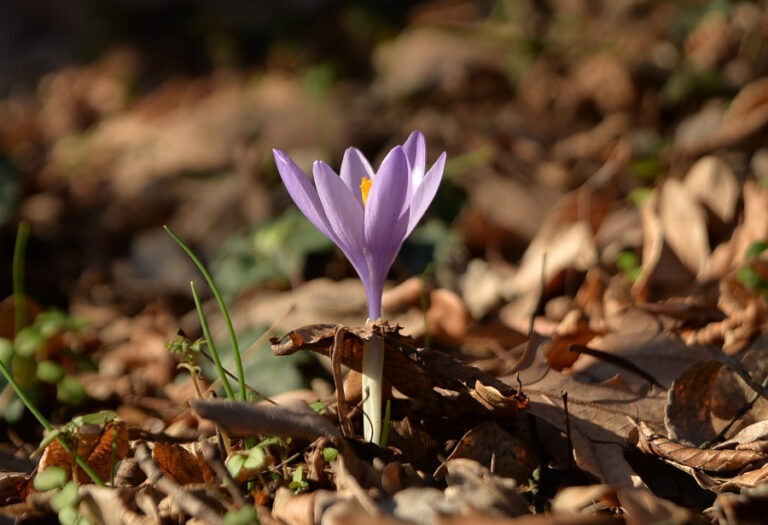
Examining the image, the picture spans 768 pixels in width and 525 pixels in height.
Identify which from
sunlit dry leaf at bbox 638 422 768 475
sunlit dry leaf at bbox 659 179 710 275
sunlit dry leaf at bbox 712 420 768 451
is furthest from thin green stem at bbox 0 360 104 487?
sunlit dry leaf at bbox 659 179 710 275

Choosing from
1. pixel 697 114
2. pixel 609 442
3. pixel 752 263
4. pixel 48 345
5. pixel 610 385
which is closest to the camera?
pixel 609 442

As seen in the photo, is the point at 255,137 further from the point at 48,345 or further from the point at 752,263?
the point at 752,263

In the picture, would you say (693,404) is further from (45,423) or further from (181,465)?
(45,423)

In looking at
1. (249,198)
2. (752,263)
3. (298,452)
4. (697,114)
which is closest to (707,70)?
(697,114)

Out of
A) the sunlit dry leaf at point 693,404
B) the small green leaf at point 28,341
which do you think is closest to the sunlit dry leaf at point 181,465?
the small green leaf at point 28,341

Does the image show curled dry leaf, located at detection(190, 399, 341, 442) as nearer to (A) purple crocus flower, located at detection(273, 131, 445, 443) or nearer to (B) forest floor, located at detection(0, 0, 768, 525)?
(B) forest floor, located at detection(0, 0, 768, 525)

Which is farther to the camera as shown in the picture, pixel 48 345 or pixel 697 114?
pixel 697 114
